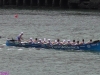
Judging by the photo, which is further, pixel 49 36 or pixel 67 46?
pixel 49 36

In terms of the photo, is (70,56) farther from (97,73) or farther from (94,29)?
(94,29)

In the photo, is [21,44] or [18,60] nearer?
[18,60]

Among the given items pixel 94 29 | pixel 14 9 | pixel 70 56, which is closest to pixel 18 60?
pixel 70 56

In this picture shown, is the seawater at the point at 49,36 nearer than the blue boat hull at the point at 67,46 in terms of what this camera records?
Yes

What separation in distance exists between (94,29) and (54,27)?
24.5 feet

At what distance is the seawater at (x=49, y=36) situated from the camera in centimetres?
6092

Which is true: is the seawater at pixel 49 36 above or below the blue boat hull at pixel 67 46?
below

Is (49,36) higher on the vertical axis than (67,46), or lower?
lower

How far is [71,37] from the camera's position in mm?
90250

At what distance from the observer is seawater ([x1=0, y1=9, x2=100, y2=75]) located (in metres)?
60.9

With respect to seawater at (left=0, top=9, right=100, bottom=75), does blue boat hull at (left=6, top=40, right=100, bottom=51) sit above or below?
above

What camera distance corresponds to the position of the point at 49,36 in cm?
9156

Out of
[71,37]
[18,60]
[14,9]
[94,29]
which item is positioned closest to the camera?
[18,60]

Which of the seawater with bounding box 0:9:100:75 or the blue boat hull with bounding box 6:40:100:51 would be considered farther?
the blue boat hull with bounding box 6:40:100:51
